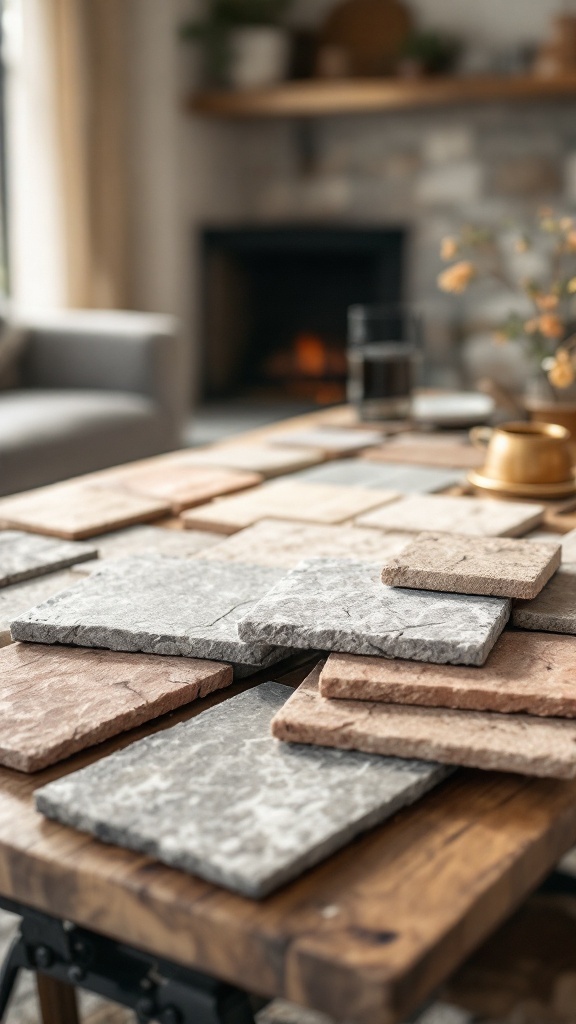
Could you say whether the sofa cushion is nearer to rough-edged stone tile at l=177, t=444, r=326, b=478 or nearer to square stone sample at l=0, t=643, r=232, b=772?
rough-edged stone tile at l=177, t=444, r=326, b=478

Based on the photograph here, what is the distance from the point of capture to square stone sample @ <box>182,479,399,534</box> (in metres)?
1.34

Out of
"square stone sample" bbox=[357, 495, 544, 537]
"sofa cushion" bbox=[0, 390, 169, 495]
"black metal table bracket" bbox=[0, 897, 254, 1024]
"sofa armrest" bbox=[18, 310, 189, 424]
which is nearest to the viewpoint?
"black metal table bracket" bbox=[0, 897, 254, 1024]

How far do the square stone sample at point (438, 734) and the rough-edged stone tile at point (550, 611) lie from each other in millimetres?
165

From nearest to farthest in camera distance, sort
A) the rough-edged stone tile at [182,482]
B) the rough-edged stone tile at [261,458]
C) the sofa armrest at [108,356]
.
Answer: the rough-edged stone tile at [182,482] → the rough-edged stone tile at [261,458] → the sofa armrest at [108,356]

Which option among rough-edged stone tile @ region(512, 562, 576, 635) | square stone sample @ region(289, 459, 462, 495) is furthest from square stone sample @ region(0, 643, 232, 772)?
square stone sample @ region(289, 459, 462, 495)

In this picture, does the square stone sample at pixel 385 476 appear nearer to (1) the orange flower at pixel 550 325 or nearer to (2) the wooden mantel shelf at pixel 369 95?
(1) the orange flower at pixel 550 325

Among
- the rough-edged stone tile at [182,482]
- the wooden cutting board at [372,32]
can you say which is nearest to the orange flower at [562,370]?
the rough-edged stone tile at [182,482]

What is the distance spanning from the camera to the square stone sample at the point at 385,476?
1578 mm

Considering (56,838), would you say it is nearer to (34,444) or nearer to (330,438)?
(330,438)

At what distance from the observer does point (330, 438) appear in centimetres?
193

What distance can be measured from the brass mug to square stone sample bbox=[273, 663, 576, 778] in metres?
0.84

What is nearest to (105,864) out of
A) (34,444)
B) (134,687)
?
(134,687)

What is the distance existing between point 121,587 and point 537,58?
373 centimetres

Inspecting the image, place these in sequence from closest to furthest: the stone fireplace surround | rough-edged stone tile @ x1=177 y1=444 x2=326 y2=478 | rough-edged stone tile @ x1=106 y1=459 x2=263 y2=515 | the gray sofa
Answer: rough-edged stone tile @ x1=106 y1=459 x2=263 y2=515, rough-edged stone tile @ x1=177 y1=444 x2=326 y2=478, the gray sofa, the stone fireplace surround
